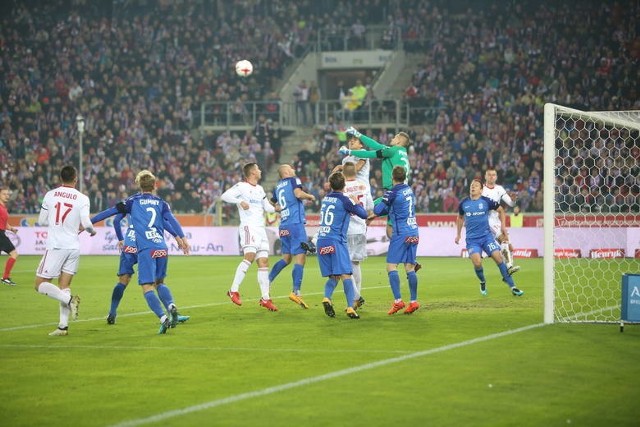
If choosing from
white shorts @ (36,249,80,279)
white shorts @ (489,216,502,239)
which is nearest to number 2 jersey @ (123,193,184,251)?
white shorts @ (36,249,80,279)

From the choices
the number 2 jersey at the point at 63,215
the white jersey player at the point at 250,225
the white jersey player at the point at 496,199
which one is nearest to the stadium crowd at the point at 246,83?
the white jersey player at the point at 496,199

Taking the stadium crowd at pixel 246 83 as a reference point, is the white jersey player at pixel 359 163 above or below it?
below

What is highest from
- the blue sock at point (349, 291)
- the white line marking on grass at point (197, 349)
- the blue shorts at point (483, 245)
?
the blue shorts at point (483, 245)

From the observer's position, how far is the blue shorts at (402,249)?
15336 millimetres

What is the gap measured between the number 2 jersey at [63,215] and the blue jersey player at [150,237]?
27 centimetres

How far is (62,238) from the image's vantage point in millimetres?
13422

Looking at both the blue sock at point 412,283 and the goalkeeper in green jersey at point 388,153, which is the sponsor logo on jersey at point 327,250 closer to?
the blue sock at point 412,283

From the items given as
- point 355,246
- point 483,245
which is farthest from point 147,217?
point 483,245

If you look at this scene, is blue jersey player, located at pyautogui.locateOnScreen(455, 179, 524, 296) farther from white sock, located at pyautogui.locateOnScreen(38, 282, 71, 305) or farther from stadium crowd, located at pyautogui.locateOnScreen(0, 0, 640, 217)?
stadium crowd, located at pyautogui.locateOnScreen(0, 0, 640, 217)

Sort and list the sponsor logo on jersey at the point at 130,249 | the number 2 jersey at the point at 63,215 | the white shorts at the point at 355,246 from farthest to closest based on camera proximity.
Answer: the white shorts at the point at 355,246
the sponsor logo on jersey at the point at 130,249
the number 2 jersey at the point at 63,215

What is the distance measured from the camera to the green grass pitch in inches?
321

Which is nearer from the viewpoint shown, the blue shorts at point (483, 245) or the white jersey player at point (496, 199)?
the blue shorts at point (483, 245)

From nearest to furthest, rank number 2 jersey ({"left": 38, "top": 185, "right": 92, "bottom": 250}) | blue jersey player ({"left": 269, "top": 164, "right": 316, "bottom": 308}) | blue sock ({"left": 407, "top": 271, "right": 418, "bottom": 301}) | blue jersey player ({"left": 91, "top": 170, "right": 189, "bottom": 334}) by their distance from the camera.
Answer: number 2 jersey ({"left": 38, "top": 185, "right": 92, "bottom": 250}), blue jersey player ({"left": 91, "top": 170, "right": 189, "bottom": 334}), blue sock ({"left": 407, "top": 271, "right": 418, "bottom": 301}), blue jersey player ({"left": 269, "top": 164, "right": 316, "bottom": 308})

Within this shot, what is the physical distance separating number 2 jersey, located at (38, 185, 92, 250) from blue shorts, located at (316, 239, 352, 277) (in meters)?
3.38
